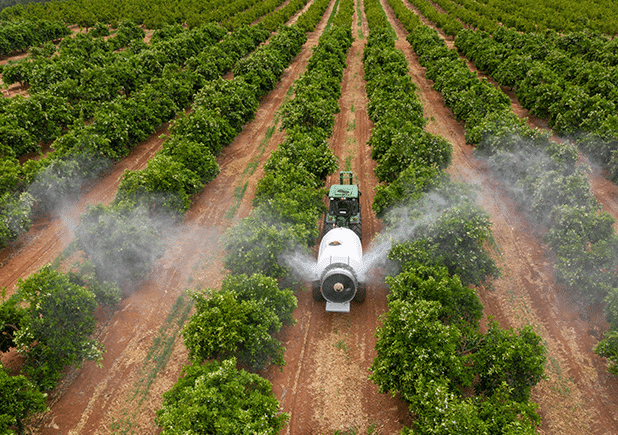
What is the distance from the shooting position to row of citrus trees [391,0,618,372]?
20.7 meters

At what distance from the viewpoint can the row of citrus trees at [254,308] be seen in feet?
45.9

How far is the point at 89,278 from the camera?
21.0 meters

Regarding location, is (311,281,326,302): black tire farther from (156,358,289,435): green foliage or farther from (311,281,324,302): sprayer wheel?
(156,358,289,435): green foliage

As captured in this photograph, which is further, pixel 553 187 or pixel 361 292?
pixel 553 187

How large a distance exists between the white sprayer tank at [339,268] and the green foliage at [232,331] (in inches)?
143

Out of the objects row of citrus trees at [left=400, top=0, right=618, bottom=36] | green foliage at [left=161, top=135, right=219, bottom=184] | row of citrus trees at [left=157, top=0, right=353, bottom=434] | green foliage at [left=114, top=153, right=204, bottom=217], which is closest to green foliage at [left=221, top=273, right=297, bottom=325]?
row of citrus trees at [left=157, top=0, right=353, bottom=434]

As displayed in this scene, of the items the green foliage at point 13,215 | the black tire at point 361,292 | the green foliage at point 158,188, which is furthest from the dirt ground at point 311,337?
the green foliage at point 158,188

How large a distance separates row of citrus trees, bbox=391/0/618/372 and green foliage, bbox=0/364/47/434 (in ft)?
84.8

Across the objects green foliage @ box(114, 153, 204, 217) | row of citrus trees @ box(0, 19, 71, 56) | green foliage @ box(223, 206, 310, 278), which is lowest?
green foliage @ box(223, 206, 310, 278)

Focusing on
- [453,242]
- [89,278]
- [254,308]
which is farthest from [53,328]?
[453,242]

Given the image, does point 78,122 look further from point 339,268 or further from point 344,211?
point 339,268

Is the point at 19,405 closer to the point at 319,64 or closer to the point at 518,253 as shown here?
the point at 518,253

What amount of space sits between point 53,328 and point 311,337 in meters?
13.2

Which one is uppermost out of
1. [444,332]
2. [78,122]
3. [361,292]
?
[78,122]
